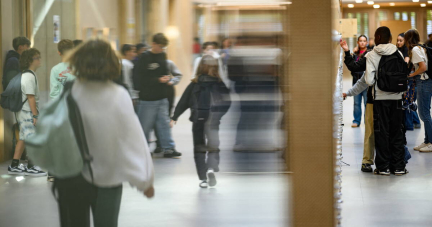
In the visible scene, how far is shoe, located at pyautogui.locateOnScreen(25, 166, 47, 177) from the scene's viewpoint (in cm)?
350

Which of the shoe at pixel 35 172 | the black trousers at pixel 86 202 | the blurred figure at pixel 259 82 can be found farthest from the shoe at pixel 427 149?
the shoe at pixel 35 172

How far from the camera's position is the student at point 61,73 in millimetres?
3371

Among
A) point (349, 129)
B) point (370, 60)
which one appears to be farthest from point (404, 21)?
point (370, 60)

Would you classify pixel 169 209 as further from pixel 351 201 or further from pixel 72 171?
pixel 351 201

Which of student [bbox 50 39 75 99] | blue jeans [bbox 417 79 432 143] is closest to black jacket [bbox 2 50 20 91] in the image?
student [bbox 50 39 75 99]

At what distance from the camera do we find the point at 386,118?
6.62 meters

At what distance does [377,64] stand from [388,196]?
1406 millimetres

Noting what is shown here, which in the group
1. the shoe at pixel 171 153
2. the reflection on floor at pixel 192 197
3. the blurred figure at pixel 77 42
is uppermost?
the blurred figure at pixel 77 42

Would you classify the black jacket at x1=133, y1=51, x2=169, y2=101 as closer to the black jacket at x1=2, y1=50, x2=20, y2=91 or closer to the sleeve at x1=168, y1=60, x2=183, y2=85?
the sleeve at x1=168, y1=60, x2=183, y2=85

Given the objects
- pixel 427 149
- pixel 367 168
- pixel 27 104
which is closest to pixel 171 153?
pixel 27 104

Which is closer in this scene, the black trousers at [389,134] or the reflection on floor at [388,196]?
the reflection on floor at [388,196]

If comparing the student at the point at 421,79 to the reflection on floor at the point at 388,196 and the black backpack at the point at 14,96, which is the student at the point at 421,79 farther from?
the black backpack at the point at 14,96

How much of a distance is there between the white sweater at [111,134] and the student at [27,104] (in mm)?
401

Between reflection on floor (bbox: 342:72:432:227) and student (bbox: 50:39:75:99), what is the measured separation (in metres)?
2.64
